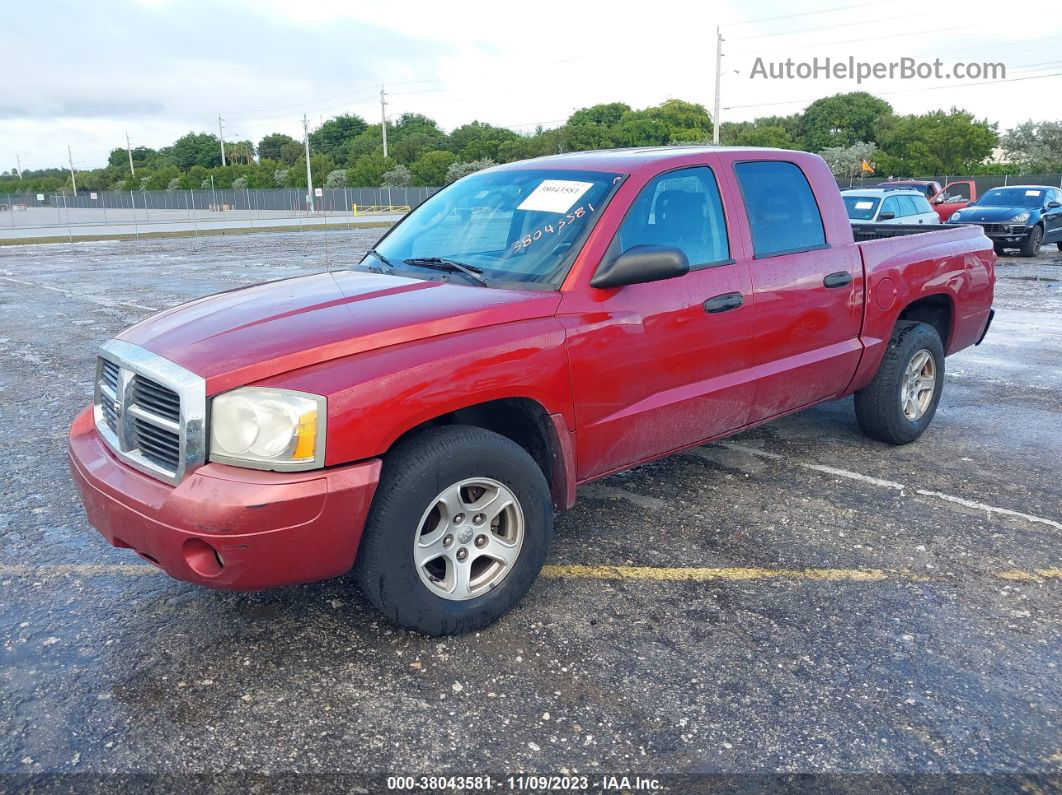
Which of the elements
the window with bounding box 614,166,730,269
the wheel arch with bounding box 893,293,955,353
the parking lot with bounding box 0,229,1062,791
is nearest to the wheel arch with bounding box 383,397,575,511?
the parking lot with bounding box 0,229,1062,791

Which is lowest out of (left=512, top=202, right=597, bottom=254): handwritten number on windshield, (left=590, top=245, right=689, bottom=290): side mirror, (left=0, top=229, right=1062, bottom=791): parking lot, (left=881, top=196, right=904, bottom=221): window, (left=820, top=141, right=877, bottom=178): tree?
(left=0, top=229, right=1062, bottom=791): parking lot

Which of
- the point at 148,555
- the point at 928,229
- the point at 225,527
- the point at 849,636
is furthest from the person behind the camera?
the point at 928,229

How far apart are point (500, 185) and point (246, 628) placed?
2.41 meters

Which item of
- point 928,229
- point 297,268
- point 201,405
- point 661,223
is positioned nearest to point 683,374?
point 661,223

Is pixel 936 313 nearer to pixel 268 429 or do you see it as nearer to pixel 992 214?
pixel 268 429

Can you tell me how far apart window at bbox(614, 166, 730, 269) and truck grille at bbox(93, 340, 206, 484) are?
1.93 m

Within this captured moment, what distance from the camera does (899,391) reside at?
5.37m

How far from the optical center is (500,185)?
174 inches

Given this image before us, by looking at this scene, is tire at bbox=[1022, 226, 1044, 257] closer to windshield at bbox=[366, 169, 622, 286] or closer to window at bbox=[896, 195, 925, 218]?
window at bbox=[896, 195, 925, 218]

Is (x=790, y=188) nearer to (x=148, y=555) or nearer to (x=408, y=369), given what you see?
(x=408, y=369)

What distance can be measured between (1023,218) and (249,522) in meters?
20.2

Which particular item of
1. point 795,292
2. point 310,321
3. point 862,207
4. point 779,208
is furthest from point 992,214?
point 310,321

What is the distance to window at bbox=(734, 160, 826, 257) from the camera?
448 cm

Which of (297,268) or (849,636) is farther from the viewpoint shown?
(297,268)
